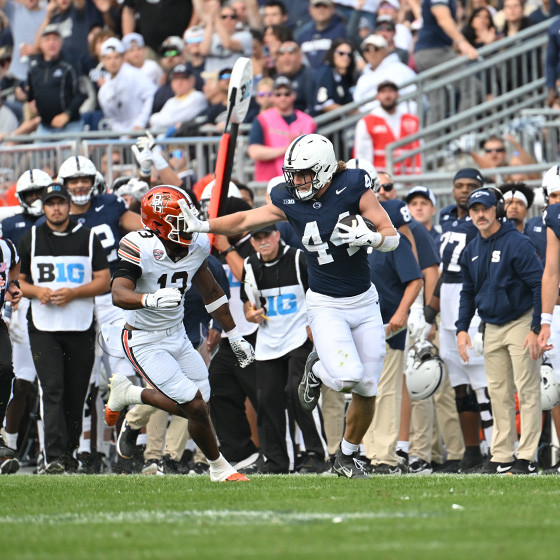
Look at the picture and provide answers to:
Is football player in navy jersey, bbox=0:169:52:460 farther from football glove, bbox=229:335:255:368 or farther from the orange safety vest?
the orange safety vest

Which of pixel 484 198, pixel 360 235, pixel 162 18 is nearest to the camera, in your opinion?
pixel 360 235

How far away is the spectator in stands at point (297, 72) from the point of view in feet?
53.0

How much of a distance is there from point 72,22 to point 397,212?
1037cm

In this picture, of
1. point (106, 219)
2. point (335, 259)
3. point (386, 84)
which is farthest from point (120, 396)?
point (386, 84)

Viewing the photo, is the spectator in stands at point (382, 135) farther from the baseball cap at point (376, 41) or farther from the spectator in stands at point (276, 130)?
the baseball cap at point (376, 41)

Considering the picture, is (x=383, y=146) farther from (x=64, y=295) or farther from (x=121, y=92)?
(x=64, y=295)

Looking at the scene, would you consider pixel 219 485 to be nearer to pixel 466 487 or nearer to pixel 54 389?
pixel 466 487

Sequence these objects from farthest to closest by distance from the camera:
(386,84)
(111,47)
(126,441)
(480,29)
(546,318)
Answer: (111,47) < (480,29) < (386,84) < (126,441) < (546,318)

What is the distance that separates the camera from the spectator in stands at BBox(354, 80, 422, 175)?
1509cm

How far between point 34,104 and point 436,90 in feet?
18.9

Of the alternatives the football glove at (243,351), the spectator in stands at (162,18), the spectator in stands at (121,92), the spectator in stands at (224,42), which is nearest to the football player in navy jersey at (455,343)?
the football glove at (243,351)

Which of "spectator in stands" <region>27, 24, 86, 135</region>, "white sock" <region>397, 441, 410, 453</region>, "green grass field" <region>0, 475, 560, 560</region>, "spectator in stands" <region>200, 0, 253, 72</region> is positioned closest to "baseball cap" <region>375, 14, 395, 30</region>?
"spectator in stands" <region>200, 0, 253, 72</region>

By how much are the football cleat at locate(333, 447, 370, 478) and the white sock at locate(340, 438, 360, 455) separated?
0.03 metres

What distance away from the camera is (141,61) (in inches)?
728
